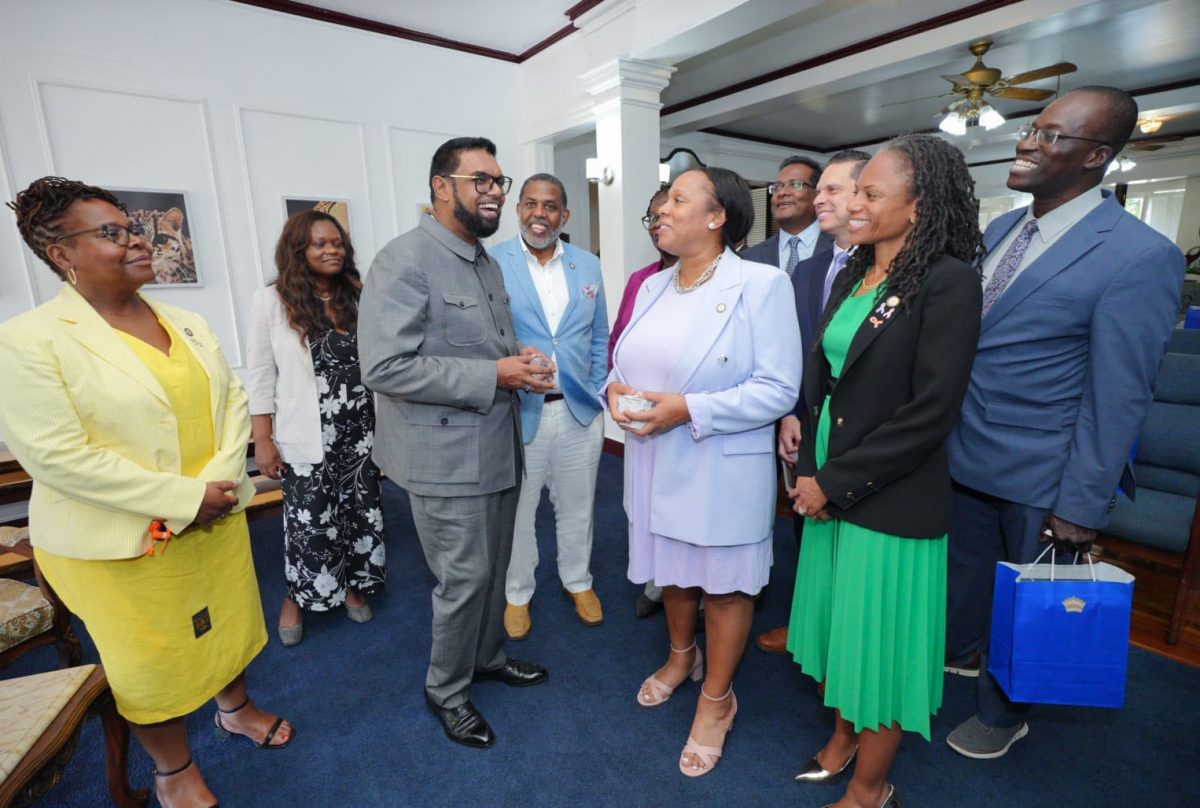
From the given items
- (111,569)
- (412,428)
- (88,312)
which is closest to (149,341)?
(88,312)

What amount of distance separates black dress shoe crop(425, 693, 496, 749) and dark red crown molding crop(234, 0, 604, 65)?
4652 mm

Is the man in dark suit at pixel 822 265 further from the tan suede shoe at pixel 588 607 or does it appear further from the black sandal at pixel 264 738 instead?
the black sandal at pixel 264 738

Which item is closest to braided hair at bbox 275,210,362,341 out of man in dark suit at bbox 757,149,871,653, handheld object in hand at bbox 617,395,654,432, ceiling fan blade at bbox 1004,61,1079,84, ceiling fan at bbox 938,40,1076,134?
handheld object in hand at bbox 617,395,654,432

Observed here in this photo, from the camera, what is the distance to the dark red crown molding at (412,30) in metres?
4.21

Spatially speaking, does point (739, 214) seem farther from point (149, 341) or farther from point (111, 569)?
point (111, 569)

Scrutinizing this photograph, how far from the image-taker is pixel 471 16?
453 cm

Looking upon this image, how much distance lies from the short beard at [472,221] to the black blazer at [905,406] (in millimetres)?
1136

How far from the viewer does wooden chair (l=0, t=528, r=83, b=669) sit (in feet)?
6.12

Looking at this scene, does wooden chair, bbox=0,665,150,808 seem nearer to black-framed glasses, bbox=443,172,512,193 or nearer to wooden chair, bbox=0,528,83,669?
wooden chair, bbox=0,528,83,669

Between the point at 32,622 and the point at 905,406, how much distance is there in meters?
2.76

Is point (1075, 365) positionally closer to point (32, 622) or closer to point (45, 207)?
point (45, 207)

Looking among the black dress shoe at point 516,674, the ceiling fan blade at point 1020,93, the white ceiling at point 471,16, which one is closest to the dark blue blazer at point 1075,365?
the black dress shoe at point 516,674

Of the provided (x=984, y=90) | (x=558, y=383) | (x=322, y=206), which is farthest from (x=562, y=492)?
(x=984, y=90)

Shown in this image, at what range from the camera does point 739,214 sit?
175 centimetres
